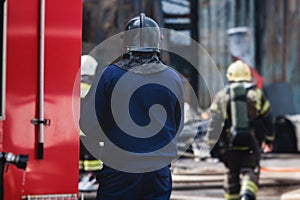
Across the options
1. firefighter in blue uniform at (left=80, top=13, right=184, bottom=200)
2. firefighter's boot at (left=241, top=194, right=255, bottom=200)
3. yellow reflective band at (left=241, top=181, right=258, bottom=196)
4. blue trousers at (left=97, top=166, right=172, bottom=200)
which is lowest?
firefighter's boot at (left=241, top=194, right=255, bottom=200)

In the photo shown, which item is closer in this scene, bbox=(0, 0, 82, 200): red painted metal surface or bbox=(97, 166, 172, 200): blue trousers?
bbox=(97, 166, 172, 200): blue trousers

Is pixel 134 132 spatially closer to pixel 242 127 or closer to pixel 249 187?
pixel 249 187

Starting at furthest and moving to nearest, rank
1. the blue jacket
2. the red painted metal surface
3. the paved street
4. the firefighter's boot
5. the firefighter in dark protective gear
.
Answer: the paved street
the firefighter in dark protective gear
the firefighter's boot
the red painted metal surface
the blue jacket

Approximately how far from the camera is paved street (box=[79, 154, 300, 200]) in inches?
412

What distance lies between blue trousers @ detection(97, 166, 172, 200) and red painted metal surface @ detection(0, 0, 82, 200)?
12.9 inches

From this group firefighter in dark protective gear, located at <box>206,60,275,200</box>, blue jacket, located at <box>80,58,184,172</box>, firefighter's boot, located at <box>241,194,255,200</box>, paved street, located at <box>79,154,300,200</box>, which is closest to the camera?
blue jacket, located at <box>80,58,184,172</box>

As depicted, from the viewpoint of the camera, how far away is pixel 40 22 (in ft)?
15.9

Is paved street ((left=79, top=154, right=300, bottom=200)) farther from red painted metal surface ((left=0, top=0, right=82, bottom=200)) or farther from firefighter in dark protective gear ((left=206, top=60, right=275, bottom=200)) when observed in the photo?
red painted metal surface ((left=0, top=0, right=82, bottom=200))

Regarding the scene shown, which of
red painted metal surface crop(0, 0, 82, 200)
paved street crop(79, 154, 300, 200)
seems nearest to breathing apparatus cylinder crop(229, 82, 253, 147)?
paved street crop(79, 154, 300, 200)

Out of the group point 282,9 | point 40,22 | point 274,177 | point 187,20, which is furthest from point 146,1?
point 40,22

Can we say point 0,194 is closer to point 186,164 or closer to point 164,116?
point 164,116

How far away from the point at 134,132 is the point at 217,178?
6664mm

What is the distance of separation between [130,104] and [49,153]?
0.63 meters

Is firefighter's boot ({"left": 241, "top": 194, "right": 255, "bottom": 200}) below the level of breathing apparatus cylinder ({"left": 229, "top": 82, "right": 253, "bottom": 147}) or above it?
below
